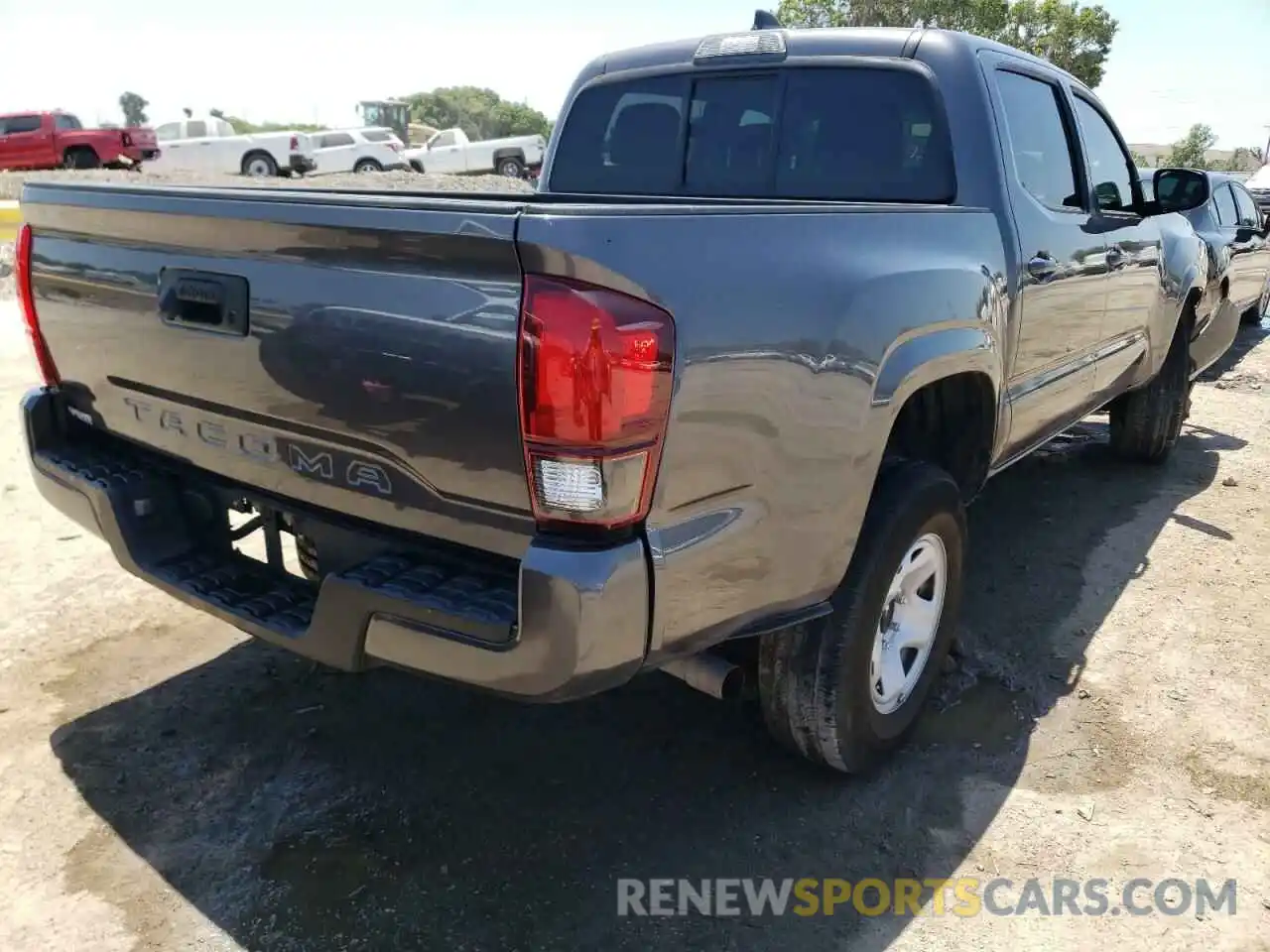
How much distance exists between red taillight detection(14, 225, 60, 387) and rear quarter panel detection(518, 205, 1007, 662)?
1818mm

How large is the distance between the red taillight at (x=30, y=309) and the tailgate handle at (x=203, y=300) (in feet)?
2.33

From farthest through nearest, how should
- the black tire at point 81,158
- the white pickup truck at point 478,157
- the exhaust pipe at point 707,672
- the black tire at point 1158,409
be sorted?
the white pickup truck at point 478,157
the black tire at point 81,158
the black tire at point 1158,409
the exhaust pipe at point 707,672

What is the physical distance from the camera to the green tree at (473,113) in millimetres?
95188

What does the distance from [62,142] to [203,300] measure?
27374 millimetres

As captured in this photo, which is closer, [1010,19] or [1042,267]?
[1042,267]

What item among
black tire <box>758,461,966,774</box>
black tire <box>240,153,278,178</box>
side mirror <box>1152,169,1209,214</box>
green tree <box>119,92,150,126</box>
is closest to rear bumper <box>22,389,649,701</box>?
black tire <box>758,461,966,774</box>

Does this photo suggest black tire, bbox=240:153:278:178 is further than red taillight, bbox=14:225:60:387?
Yes

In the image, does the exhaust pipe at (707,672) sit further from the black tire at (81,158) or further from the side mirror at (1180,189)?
the black tire at (81,158)

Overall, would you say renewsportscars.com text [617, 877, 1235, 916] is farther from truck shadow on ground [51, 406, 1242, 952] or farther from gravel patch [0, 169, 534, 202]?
gravel patch [0, 169, 534, 202]

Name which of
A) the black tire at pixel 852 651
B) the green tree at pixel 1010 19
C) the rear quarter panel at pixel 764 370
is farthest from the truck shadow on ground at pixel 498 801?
the green tree at pixel 1010 19

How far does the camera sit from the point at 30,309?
9.16 ft

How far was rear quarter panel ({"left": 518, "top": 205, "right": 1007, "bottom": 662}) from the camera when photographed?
183 centimetres

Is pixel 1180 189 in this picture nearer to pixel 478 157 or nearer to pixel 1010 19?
pixel 478 157

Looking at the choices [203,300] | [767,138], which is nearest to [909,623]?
[767,138]
